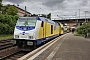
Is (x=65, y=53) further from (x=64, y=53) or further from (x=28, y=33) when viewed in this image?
(x=28, y=33)

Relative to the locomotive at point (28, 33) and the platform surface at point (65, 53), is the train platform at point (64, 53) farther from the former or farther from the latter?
the locomotive at point (28, 33)

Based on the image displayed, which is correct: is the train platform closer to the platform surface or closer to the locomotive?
the platform surface

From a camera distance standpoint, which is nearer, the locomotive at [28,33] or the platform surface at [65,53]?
the platform surface at [65,53]

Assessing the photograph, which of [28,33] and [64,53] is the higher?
[28,33]

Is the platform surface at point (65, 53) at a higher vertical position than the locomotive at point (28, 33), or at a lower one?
lower

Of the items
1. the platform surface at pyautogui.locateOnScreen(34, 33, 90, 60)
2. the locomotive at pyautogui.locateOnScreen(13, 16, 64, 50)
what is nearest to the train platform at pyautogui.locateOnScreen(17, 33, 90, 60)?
the platform surface at pyautogui.locateOnScreen(34, 33, 90, 60)

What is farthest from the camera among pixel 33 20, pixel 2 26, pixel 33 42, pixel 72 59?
pixel 2 26

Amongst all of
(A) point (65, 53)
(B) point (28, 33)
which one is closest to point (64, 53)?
(A) point (65, 53)

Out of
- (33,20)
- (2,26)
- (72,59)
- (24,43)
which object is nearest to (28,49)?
(24,43)

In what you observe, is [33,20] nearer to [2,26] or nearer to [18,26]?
[18,26]

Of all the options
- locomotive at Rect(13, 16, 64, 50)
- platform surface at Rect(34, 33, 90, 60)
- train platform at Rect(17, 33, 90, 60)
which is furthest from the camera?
locomotive at Rect(13, 16, 64, 50)

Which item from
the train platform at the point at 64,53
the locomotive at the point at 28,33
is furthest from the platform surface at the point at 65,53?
the locomotive at the point at 28,33

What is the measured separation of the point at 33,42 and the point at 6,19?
26474 mm

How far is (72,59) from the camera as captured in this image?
30.8 ft
